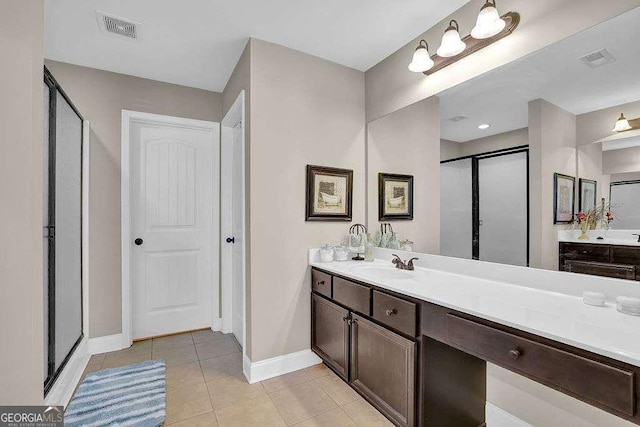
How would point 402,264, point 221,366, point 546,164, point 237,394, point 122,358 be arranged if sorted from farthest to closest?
point 122,358, point 221,366, point 402,264, point 237,394, point 546,164

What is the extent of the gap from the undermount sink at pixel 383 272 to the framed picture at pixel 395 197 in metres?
0.48

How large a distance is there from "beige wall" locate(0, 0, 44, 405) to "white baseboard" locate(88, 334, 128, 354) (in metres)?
1.77

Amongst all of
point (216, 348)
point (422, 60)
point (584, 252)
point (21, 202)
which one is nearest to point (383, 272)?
point (584, 252)

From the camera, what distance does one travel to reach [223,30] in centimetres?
210

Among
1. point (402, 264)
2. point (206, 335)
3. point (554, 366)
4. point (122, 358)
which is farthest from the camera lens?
point (206, 335)

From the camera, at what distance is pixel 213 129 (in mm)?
3111

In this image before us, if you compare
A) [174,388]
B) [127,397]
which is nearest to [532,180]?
[174,388]

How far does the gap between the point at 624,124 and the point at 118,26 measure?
2988mm

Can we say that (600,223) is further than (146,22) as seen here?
No

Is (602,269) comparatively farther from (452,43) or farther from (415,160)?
(452,43)

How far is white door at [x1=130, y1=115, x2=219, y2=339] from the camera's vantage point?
2850mm

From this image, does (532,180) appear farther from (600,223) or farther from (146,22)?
(146,22)

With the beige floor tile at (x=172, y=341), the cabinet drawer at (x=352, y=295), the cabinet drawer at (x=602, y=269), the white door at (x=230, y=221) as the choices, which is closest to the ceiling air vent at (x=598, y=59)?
the cabinet drawer at (x=602, y=269)

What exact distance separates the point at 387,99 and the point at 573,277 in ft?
5.63
